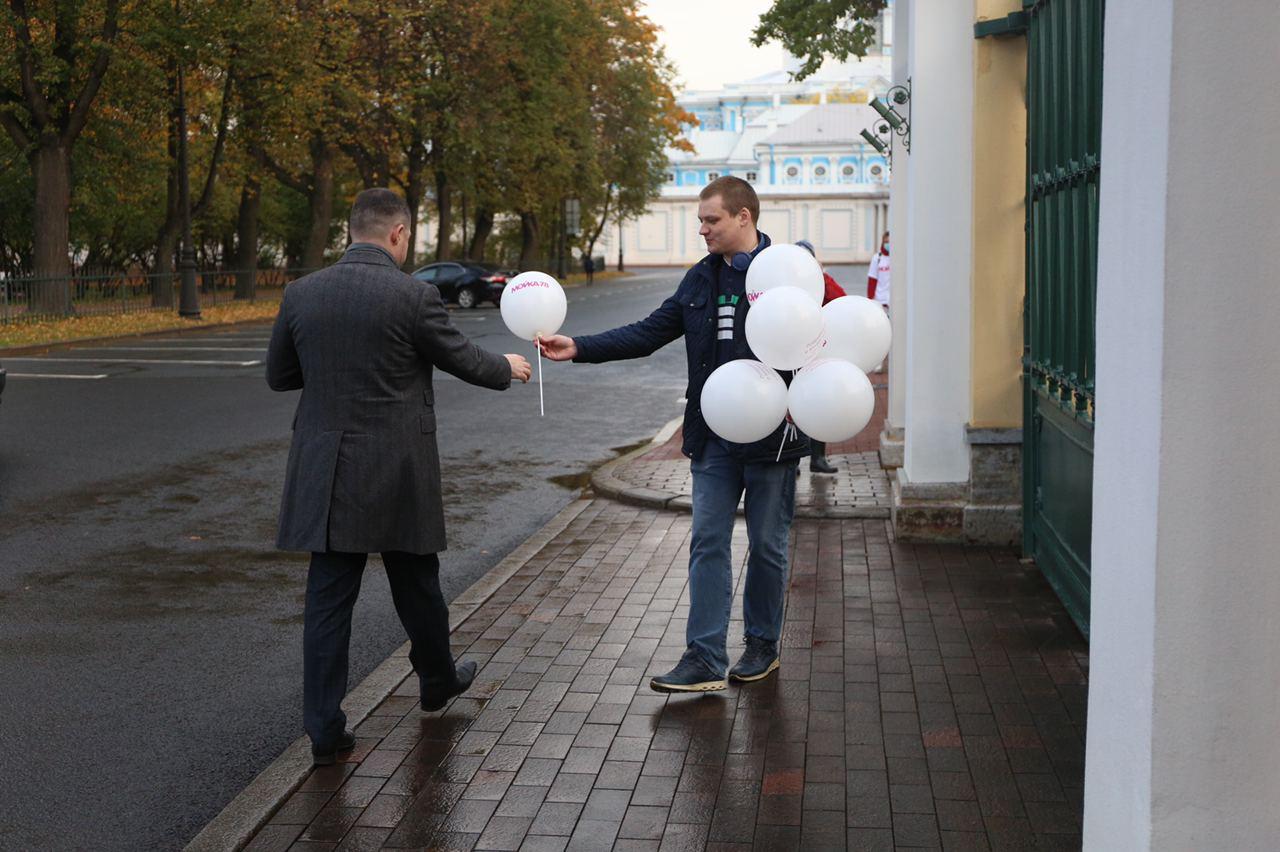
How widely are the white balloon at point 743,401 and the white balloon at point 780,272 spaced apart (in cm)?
27

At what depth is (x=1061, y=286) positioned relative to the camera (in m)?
6.67

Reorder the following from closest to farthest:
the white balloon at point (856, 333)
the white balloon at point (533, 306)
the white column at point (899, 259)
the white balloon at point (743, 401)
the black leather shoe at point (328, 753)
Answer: the black leather shoe at point (328, 753) < the white balloon at point (743, 401) < the white balloon at point (856, 333) < the white balloon at point (533, 306) < the white column at point (899, 259)

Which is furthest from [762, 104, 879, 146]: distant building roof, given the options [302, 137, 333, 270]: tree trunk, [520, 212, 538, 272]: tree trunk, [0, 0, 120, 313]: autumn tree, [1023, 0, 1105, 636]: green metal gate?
[1023, 0, 1105, 636]: green metal gate

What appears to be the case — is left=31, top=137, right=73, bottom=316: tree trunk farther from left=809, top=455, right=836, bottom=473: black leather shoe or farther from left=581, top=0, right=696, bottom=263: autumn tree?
left=581, top=0, right=696, bottom=263: autumn tree

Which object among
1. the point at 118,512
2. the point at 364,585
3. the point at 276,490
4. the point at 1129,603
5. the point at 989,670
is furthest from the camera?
the point at 276,490

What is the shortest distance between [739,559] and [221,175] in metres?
34.5

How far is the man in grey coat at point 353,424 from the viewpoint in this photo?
494 cm

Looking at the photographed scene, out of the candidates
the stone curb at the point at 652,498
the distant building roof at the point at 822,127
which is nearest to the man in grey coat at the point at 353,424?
the stone curb at the point at 652,498

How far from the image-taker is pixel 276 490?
10914mm

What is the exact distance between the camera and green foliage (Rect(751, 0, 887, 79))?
912 inches

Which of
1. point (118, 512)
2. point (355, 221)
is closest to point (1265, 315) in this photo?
point (355, 221)

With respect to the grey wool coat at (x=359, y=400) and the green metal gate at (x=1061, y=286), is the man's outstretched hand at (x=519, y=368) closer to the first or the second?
the grey wool coat at (x=359, y=400)

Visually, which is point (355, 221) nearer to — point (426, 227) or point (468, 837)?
point (468, 837)

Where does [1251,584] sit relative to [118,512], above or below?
above
